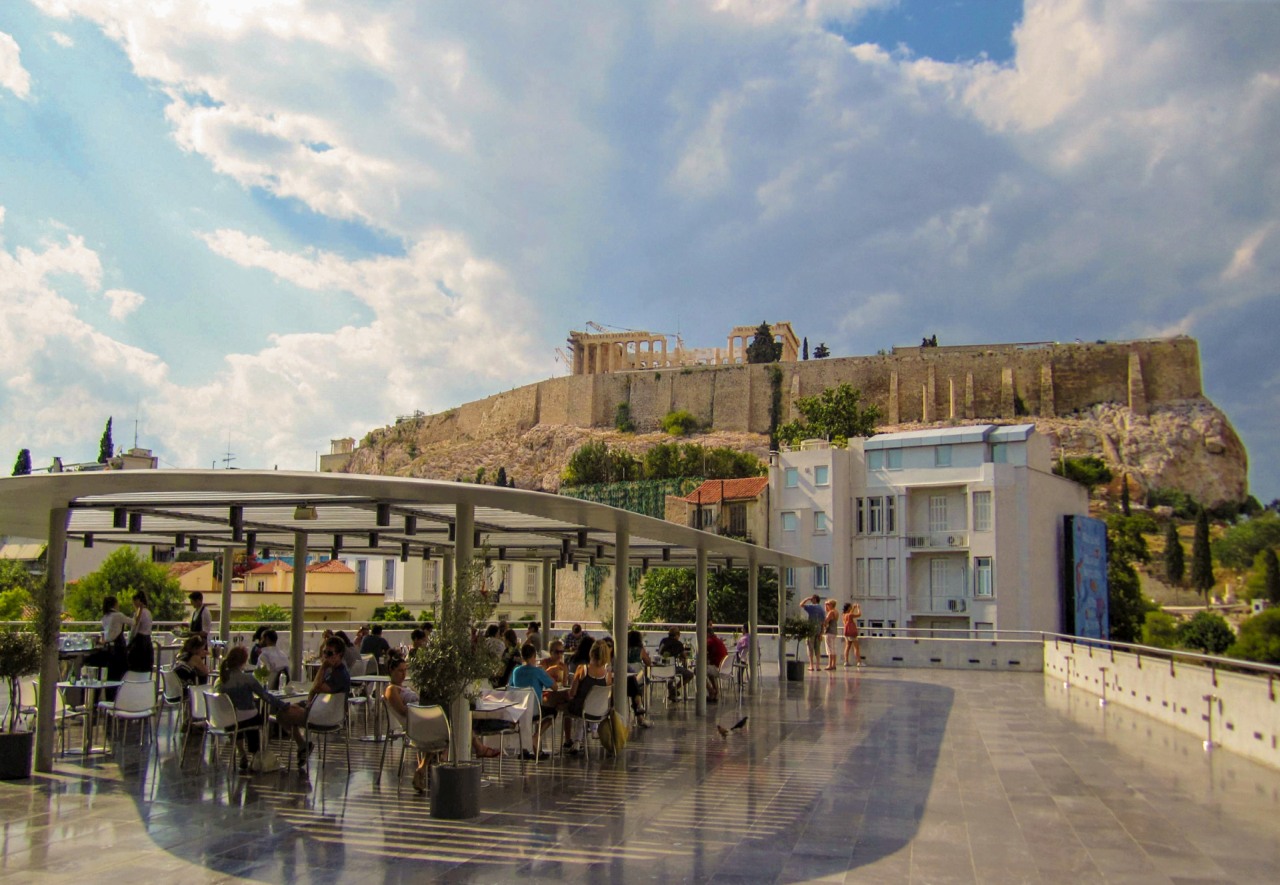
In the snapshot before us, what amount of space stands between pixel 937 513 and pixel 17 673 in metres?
35.8

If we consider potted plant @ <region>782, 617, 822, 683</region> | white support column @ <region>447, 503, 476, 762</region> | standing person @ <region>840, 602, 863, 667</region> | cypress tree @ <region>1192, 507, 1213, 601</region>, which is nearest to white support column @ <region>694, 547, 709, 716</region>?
potted plant @ <region>782, 617, 822, 683</region>

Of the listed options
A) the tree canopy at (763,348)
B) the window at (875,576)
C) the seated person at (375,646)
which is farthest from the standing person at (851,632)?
the tree canopy at (763,348)

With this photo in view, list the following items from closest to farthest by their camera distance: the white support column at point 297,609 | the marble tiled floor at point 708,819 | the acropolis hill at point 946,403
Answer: the marble tiled floor at point 708,819 < the white support column at point 297,609 < the acropolis hill at point 946,403

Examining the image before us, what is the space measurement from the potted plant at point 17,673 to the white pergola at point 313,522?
18 cm

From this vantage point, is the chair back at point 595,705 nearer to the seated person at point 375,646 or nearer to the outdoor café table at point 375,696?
the outdoor café table at point 375,696

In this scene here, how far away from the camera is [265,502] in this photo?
340 inches

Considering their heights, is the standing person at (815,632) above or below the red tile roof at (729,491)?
below

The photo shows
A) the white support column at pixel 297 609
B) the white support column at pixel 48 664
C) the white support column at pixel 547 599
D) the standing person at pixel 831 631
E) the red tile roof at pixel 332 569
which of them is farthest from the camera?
the red tile roof at pixel 332 569

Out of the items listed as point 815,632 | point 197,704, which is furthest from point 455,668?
point 815,632

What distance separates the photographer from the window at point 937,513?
39562 mm

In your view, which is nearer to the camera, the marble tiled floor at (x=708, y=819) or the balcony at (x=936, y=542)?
the marble tiled floor at (x=708, y=819)

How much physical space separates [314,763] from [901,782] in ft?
16.4

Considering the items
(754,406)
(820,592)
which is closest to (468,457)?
(754,406)

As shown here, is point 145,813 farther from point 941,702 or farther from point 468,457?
point 468,457
